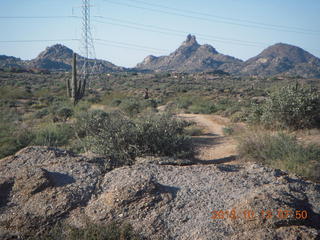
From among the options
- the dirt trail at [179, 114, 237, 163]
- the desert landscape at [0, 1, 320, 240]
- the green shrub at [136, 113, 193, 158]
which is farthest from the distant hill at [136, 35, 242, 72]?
the desert landscape at [0, 1, 320, 240]

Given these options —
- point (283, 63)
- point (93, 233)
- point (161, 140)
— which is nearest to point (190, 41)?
point (283, 63)

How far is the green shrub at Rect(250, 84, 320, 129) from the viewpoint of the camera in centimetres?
1016

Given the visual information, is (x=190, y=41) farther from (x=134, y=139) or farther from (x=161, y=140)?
(x=134, y=139)

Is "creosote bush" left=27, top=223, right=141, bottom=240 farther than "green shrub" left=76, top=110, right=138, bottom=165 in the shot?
No

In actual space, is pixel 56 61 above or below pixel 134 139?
above

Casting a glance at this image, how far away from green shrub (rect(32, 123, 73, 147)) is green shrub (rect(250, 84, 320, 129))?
7303mm

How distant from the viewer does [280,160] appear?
636 cm

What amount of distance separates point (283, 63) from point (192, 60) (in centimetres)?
3569

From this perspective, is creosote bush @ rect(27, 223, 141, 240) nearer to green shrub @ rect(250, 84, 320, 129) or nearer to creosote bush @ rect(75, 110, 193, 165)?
creosote bush @ rect(75, 110, 193, 165)

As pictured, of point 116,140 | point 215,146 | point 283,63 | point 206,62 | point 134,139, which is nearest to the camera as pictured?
point 116,140

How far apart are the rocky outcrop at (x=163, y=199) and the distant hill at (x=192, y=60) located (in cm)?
10210

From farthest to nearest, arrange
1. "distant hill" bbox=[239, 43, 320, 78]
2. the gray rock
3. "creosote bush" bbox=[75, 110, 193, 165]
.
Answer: "distant hill" bbox=[239, 43, 320, 78], "creosote bush" bbox=[75, 110, 193, 165], the gray rock

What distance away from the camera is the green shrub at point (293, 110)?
10164mm

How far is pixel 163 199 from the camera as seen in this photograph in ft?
13.8
